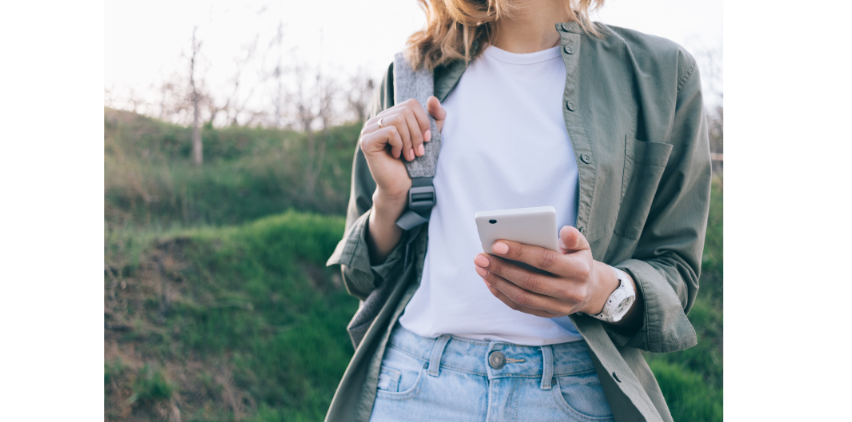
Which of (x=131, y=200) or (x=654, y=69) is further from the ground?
(x=654, y=69)

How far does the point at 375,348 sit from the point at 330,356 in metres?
2.25

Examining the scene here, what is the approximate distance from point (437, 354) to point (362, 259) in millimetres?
356

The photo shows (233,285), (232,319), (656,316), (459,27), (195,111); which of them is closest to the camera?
(656,316)

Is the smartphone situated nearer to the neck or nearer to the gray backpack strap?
the gray backpack strap

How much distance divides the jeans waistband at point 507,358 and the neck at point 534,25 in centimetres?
80

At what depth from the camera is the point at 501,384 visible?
1083mm

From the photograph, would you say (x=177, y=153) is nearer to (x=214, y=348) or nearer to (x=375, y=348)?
(x=214, y=348)

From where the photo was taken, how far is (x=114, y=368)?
307cm

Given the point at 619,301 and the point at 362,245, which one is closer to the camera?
the point at 619,301

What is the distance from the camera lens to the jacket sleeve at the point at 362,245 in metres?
1.38

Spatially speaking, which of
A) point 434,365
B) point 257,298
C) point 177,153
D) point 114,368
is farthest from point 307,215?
point 434,365

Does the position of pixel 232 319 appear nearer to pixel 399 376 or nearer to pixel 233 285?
pixel 233 285

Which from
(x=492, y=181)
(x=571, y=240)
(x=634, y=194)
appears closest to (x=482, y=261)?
(x=571, y=240)

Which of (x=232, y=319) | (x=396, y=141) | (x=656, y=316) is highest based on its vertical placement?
(x=396, y=141)
